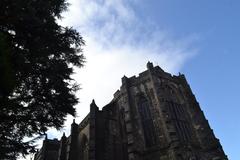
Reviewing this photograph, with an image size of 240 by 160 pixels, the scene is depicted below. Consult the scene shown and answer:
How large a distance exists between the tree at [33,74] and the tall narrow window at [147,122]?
38.2 ft

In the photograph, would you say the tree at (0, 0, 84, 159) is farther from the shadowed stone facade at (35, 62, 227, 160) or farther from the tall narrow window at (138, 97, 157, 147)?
the tall narrow window at (138, 97, 157, 147)

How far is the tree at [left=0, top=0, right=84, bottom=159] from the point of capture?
7.10 meters

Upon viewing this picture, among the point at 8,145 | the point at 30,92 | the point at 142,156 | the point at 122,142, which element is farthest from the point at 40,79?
the point at 122,142

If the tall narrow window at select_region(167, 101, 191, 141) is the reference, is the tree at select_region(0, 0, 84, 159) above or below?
below

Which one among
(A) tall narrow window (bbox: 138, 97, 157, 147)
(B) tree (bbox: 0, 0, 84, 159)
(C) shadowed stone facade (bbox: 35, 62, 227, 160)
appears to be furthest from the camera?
(A) tall narrow window (bbox: 138, 97, 157, 147)

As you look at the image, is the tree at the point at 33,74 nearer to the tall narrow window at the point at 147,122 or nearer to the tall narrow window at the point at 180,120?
the tall narrow window at the point at 147,122

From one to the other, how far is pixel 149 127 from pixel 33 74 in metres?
13.7

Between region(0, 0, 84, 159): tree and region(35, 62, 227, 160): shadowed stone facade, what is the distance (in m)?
10.9

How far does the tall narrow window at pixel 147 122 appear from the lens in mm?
18859

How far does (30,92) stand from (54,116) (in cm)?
118

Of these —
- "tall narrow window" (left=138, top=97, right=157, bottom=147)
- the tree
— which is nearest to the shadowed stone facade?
"tall narrow window" (left=138, top=97, right=157, bottom=147)

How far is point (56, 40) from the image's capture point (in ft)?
27.7

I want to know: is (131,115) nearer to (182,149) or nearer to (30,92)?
(182,149)

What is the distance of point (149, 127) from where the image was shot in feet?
64.3
